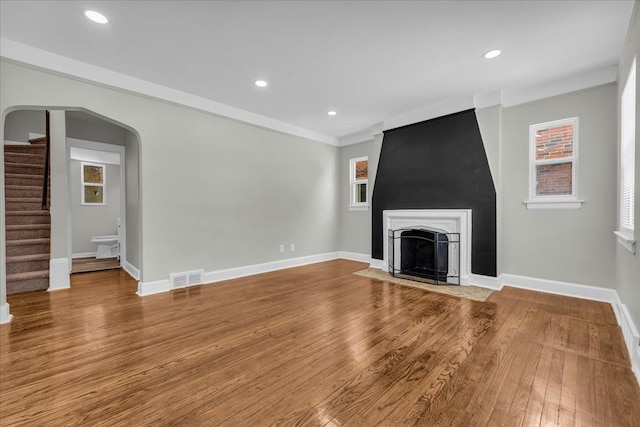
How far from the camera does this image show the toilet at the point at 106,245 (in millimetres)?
5998

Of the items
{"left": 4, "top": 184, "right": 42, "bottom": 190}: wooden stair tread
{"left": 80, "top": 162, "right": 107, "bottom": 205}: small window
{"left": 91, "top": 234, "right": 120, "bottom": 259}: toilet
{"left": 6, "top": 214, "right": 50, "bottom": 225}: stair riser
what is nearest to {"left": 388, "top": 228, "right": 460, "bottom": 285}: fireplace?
{"left": 6, "top": 214, "right": 50, "bottom": 225}: stair riser

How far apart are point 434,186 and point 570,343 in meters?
2.54

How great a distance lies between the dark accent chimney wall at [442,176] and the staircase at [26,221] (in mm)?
5160

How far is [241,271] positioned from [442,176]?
352 centimetres

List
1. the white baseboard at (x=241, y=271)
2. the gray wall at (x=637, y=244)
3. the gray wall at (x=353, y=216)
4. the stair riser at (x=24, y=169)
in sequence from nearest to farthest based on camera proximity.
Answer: the gray wall at (x=637, y=244) < the white baseboard at (x=241, y=271) < the stair riser at (x=24, y=169) < the gray wall at (x=353, y=216)

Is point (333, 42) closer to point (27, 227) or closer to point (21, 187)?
point (27, 227)

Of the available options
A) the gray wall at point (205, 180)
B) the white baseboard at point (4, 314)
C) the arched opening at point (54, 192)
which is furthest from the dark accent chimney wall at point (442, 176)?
the white baseboard at point (4, 314)

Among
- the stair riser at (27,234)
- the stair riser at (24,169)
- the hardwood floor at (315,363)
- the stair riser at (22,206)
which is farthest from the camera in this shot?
the stair riser at (24,169)

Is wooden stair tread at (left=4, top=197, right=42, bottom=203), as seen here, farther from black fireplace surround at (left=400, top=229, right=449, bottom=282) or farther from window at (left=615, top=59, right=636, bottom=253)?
window at (left=615, top=59, right=636, bottom=253)

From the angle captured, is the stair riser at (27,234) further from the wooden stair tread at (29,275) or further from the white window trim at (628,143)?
the white window trim at (628,143)

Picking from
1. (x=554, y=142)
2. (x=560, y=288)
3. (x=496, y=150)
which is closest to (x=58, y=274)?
(x=496, y=150)

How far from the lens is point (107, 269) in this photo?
5.04 m

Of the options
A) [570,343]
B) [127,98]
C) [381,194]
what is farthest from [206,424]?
[381,194]

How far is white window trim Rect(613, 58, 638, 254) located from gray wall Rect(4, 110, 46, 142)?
742 cm
